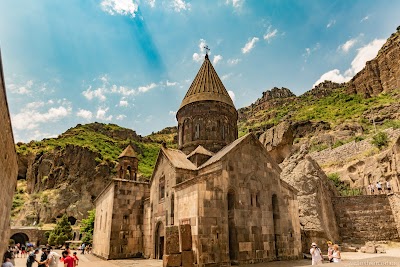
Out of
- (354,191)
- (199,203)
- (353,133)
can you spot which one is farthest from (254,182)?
(353,133)

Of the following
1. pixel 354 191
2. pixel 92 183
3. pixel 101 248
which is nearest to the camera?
pixel 101 248

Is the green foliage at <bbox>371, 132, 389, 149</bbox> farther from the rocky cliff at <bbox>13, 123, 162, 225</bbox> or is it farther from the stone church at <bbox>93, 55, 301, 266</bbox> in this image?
the rocky cliff at <bbox>13, 123, 162, 225</bbox>

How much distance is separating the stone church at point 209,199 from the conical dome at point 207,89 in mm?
70

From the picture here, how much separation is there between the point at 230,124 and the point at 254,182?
21.1 feet

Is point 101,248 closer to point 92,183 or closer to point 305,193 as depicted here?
point 305,193

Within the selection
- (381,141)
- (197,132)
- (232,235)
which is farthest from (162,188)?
(381,141)

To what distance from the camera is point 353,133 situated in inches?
1681

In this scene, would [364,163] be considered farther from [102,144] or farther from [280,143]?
[102,144]

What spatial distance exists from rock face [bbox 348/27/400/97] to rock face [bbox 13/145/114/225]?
198 ft

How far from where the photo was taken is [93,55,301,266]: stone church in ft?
32.3

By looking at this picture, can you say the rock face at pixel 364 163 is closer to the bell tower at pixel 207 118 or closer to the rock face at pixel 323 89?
the bell tower at pixel 207 118

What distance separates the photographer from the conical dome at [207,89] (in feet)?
56.7

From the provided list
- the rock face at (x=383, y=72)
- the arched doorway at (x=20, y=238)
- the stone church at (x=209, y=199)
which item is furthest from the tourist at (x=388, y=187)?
the rock face at (x=383, y=72)

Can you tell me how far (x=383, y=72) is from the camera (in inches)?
2334
